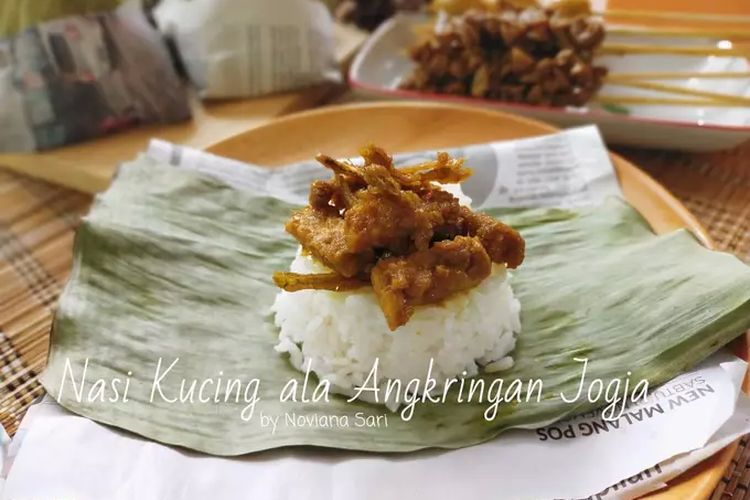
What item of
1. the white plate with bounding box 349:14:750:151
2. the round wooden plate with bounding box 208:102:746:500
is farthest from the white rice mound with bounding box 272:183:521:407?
the white plate with bounding box 349:14:750:151

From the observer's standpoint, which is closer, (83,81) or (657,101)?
(657,101)

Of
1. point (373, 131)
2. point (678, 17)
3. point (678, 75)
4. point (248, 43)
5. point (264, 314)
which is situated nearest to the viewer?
point (264, 314)

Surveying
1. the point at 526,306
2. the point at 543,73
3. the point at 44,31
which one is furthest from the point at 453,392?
the point at 44,31

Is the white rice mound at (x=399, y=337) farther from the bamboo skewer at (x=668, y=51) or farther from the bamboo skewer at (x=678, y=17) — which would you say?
the bamboo skewer at (x=678, y=17)

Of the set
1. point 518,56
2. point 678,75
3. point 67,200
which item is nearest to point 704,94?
point 678,75

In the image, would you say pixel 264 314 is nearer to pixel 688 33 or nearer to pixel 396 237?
pixel 396 237

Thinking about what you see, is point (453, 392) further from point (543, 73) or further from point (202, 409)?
point (543, 73)

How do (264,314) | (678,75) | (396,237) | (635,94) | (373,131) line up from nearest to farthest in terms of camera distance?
(396,237) < (264,314) < (373,131) < (678,75) < (635,94)
